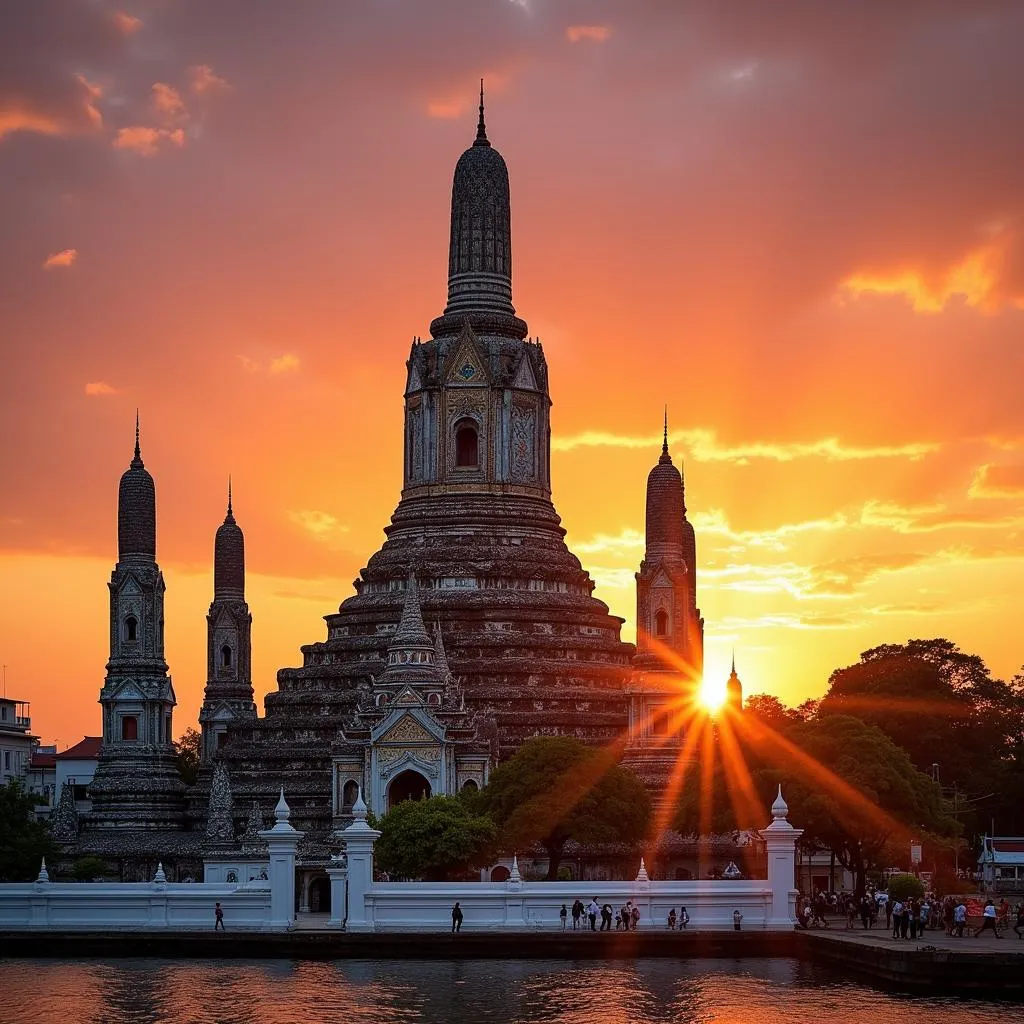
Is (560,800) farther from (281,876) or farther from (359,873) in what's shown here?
(281,876)

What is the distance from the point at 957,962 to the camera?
46.5 meters

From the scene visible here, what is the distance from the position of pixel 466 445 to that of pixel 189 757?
32616 millimetres

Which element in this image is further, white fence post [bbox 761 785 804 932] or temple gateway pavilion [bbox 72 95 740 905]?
temple gateway pavilion [bbox 72 95 740 905]

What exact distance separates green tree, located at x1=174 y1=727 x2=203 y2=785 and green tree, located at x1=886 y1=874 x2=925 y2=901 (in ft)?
106

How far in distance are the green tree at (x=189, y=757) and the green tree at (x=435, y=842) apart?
74.9 ft

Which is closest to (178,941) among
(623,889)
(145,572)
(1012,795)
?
(623,889)

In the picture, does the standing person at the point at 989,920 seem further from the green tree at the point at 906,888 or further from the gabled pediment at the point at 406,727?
the gabled pediment at the point at 406,727

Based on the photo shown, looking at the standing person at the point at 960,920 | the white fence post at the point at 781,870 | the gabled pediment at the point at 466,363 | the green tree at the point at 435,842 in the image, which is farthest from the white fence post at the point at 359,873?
the gabled pediment at the point at 466,363

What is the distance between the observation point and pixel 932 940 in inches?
2035

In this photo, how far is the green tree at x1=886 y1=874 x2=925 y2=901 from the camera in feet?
195

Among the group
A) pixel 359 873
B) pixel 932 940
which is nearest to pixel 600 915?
pixel 359 873

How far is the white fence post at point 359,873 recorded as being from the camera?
55.2m

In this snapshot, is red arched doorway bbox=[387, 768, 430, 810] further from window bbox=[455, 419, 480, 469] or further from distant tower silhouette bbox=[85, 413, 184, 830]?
window bbox=[455, 419, 480, 469]

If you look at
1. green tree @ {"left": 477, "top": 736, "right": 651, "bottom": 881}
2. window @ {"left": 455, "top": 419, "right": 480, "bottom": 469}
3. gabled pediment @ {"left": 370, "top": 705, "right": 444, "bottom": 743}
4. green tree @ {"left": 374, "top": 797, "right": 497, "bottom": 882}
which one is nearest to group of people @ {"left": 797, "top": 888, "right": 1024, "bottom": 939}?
green tree @ {"left": 477, "top": 736, "right": 651, "bottom": 881}
